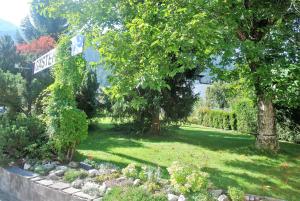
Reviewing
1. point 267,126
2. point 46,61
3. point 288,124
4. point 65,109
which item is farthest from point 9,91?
point 288,124

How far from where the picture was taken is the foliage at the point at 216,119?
18.5 m

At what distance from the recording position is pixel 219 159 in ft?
26.9

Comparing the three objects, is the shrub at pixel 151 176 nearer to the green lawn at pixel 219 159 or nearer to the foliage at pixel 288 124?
the green lawn at pixel 219 159

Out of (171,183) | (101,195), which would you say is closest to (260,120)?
(171,183)

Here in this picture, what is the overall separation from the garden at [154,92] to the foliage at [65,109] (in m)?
0.02

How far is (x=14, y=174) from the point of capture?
562 centimetres

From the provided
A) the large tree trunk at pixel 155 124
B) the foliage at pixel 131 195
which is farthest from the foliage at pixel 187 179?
the large tree trunk at pixel 155 124

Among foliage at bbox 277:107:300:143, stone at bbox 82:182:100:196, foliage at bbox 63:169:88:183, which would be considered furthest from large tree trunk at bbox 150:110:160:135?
stone at bbox 82:182:100:196

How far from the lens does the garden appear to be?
5074 mm

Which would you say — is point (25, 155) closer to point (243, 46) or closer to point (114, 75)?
point (114, 75)

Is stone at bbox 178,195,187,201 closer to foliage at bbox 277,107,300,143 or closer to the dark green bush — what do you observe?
foliage at bbox 277,107,300,143

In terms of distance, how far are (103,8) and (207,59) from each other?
3.03 meters

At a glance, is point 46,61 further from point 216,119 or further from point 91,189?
point 216,119

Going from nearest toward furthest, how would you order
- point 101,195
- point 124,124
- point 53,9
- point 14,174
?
1. point 101,195
2. point 14,174
3. point 53,9
4. point 124,124
